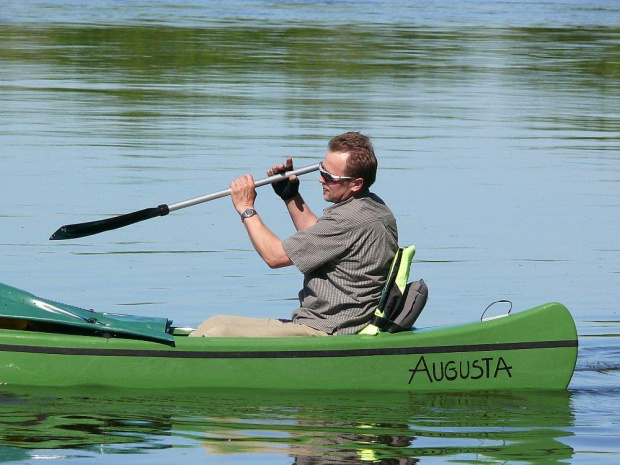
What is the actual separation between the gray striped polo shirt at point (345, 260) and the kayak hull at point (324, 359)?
135 millimetres

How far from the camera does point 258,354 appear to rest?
662cm

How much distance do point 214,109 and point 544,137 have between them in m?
4.68

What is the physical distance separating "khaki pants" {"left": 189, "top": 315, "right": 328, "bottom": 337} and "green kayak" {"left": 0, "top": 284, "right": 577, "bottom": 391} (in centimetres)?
9

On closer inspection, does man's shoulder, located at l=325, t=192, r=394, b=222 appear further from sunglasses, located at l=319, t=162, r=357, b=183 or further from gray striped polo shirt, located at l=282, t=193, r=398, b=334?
sunglasses, located at l=319, t=162, r=357, b=183

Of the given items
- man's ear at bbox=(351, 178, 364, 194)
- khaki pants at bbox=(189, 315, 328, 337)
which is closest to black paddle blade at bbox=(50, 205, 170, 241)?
khaki pants at bbox=(189, 315, 328, 337)

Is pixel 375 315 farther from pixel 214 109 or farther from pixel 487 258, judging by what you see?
pixel 214 109

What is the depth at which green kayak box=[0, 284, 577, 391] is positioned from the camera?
659 cm

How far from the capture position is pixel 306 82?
2281cm

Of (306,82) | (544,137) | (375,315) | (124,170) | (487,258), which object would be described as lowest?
(375,315)

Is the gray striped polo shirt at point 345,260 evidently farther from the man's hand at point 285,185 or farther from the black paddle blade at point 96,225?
the black paddle blade at point 96,225

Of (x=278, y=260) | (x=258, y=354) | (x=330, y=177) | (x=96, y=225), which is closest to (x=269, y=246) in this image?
(x=278, y=260)

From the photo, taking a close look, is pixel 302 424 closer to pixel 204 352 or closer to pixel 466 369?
pixel 204 352

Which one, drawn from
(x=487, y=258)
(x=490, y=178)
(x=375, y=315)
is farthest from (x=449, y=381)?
(x=490, y=178)

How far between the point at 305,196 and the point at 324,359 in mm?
6099
